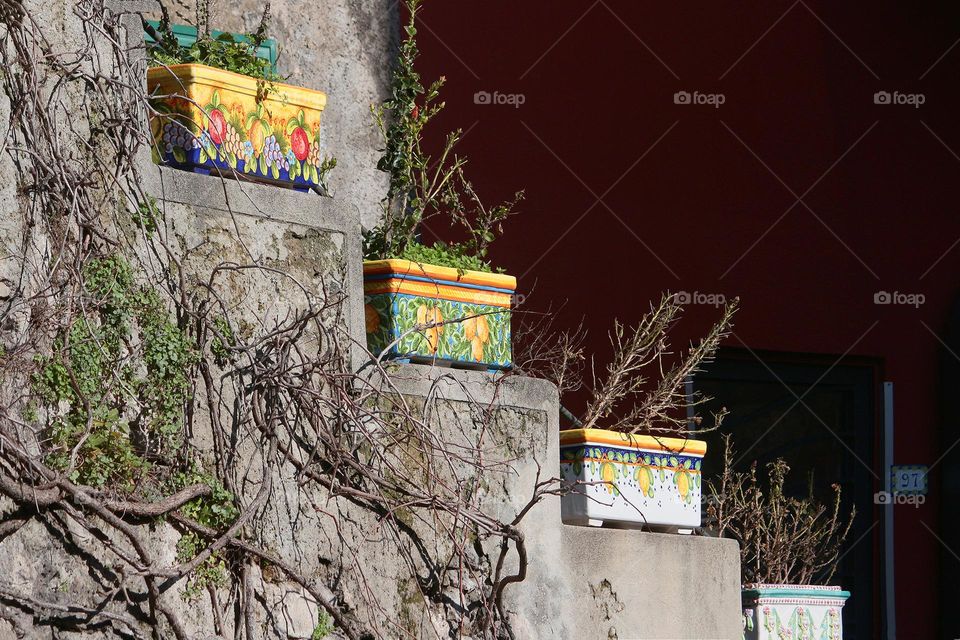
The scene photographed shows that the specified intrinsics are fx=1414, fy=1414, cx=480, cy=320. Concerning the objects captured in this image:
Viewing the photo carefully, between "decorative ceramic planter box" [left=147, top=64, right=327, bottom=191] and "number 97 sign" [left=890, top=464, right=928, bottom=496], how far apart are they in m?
4.31

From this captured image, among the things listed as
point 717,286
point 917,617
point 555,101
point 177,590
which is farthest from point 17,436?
point 917,617

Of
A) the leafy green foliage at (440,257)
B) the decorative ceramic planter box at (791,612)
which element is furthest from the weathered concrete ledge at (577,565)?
the decorative ceramic planter box at (791,612)

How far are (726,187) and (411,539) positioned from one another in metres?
3.65

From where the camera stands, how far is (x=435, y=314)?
3.96m

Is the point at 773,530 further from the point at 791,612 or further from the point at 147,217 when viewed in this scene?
the point at 147,217

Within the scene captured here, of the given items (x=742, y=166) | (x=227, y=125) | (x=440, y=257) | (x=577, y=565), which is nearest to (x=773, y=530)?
(x=742, y=166)

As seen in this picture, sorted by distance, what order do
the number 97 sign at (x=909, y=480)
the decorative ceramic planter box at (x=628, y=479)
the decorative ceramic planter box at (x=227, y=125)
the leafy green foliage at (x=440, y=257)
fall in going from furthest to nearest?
the number 97 sign at (x=909, y=480) → the decorative ceramic planter box at (x=628, y=479) → the leafy green foliage at (x=440, y=257) → the decorative ceramic planter box at (x=227, y=125)

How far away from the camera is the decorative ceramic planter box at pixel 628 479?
426 cm

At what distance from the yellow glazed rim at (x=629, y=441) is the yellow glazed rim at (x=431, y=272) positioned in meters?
0.52

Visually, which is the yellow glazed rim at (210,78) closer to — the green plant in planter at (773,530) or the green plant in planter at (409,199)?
the green plant in planter at (409,199)

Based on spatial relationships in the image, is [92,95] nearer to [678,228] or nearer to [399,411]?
[399,411]

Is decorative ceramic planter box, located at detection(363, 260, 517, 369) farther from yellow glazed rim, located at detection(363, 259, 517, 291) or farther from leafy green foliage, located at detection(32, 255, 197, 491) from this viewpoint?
leafy green foliage, located at detection(32, 255, 197, 491)

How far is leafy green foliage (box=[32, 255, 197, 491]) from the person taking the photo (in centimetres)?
310

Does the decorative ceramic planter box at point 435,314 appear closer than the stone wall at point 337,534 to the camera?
No
